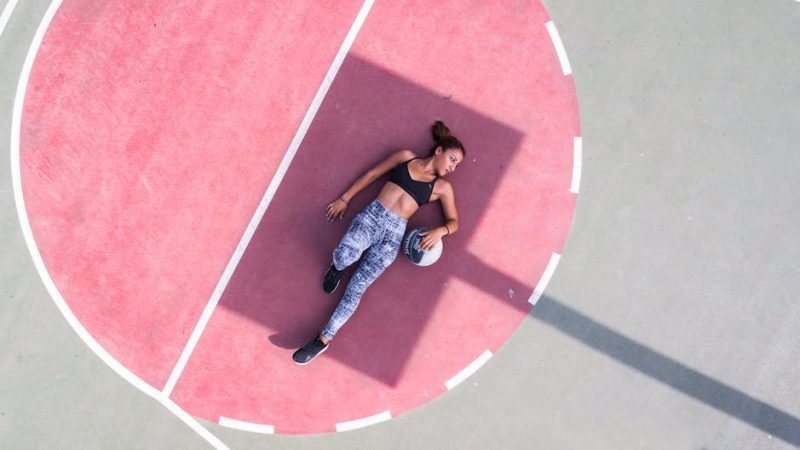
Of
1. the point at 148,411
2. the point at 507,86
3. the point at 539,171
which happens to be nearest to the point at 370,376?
the point at 148,411

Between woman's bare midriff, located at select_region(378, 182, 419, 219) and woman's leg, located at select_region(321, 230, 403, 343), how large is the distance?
0.68 ft

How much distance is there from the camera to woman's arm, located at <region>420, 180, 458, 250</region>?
19.6 feet

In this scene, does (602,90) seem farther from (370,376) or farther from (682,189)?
(370,376)

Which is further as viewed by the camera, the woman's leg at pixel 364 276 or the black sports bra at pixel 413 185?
the woman's leg at pixel 364 276

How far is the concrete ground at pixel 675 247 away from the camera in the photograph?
6332 mm

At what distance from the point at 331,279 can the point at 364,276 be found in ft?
1.14

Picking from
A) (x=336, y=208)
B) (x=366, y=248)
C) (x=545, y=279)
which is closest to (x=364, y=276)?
(x=366, y=248)

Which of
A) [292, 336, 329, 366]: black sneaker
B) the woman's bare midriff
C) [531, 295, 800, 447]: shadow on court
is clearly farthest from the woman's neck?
[292, 336, 329, 366]: black sneaker

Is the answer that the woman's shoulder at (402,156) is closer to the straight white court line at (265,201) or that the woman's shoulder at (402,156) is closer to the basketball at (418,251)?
the basketball at (418,251)

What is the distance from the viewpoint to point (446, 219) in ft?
20.0

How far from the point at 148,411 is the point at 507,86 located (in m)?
4.88

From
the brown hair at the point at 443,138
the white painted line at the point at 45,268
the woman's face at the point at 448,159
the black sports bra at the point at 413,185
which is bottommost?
the white painted line at the point at 45,268

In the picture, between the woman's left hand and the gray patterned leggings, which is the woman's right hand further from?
the woman's left hand

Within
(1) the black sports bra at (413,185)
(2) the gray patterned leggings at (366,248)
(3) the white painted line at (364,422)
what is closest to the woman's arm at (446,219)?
(1) the black sports bra at (413,185)
